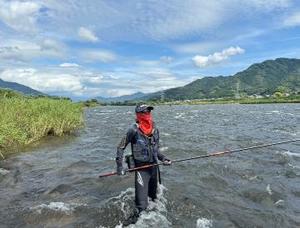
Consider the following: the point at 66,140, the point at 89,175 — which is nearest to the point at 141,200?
the point at 89,175

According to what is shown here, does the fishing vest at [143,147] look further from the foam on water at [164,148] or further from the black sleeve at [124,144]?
the foam on water at [164,148]

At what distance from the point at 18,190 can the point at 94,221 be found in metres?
4.11

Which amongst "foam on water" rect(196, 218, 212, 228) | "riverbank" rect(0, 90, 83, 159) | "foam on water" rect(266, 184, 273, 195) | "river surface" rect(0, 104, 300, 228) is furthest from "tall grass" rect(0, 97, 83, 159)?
"foam on water" rect(266, 184, 273, 195)

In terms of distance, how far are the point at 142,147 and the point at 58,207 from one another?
3.20 meters

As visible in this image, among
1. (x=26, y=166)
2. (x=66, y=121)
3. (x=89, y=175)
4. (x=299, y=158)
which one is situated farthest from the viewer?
(x=66, y=121)

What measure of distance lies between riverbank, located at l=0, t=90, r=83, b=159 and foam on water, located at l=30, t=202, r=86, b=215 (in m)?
7.39

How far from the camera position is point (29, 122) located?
24203 millimetres

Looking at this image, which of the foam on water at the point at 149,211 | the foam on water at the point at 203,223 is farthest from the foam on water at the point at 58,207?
the foam on water at the point at 203,223

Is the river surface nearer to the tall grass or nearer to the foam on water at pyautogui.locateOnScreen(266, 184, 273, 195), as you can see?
the foam on water at pyautogui.locateOnScreen(266, 184, 273, 195)

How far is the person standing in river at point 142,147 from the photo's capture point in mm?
9922

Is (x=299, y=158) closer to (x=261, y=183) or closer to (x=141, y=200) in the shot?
(x=261, y=183)

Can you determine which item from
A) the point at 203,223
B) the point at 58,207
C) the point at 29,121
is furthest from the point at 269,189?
the point at 29,121

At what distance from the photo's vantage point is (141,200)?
10.1 meters

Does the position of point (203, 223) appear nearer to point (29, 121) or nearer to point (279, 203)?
point (279, 203)
